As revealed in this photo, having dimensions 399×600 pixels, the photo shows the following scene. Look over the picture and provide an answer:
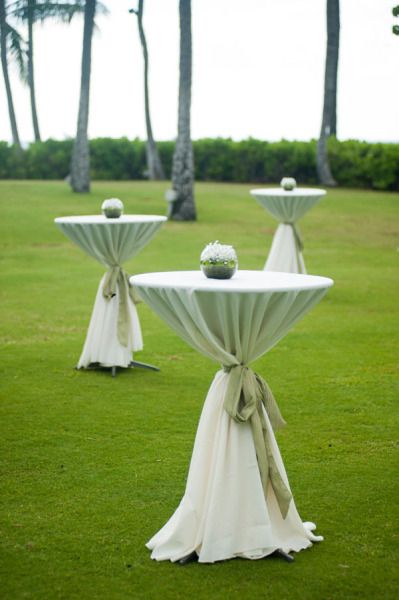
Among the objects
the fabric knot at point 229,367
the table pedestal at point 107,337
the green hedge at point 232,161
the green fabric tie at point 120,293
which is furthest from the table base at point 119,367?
the green hedge at point 232,161

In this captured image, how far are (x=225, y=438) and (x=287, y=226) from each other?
904cm

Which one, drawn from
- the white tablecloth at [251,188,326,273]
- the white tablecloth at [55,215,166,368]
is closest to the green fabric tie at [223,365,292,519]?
the white tablecloth at [55,215,166,368]

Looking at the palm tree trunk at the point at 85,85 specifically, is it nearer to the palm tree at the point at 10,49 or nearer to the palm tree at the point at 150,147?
the palm tree at the point at 150,147

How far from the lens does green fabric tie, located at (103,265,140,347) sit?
8.45 meters

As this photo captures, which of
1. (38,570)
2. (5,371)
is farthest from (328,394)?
(38,570)

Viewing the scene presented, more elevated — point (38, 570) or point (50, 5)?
point (50, 5)

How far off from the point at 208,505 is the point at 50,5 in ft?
82.3

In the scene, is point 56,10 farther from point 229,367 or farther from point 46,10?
point 229,367

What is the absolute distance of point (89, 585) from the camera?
4129 millimetres

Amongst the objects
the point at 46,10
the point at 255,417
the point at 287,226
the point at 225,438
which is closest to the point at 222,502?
the point at 225,438

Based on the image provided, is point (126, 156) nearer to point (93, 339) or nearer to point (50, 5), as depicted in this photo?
point (50, 5)

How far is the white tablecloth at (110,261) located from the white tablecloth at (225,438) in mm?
3835

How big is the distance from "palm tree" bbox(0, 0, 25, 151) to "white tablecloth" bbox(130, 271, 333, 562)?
104ft

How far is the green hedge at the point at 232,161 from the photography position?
29656mm
